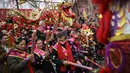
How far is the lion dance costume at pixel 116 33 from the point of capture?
2.95 m

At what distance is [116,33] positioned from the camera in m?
3.14

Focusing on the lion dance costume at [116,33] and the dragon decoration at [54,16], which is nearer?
the lion dance costume at [116,33]

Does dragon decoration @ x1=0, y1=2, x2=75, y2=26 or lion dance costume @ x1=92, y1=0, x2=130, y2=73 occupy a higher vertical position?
lion dance costume @ x1=92, y1=0, x2=130, y2=73

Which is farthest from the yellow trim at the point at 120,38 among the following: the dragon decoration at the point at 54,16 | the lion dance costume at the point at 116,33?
the dragon decoration at the point at 54,16

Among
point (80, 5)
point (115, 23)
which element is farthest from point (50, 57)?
point (80, 5)

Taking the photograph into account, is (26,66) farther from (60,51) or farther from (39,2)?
(39,2)

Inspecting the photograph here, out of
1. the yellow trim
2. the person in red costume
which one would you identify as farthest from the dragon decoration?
the yellow trim

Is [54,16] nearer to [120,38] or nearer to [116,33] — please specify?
[116,33]

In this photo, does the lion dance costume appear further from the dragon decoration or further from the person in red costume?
the dragon decoration

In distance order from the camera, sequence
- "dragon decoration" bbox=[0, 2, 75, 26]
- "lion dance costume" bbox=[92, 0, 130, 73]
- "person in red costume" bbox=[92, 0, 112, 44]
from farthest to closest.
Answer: "dragon decoration" bbox=[0, 2, 75, 26] → "person in red costume" bbox=[92, 0, 112, 44] → "lion dance costume" bbox=[92, 0, 130, 73]

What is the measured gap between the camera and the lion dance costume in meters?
2.95

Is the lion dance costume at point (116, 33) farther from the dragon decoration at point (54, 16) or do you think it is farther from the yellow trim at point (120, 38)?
the dragon decoration at point (54, 16)

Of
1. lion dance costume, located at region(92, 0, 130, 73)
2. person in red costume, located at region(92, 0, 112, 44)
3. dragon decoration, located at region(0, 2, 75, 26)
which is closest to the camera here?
lion dance costume, located at region(92, 0, 130, 73)

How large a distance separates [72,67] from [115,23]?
12.7 feet
